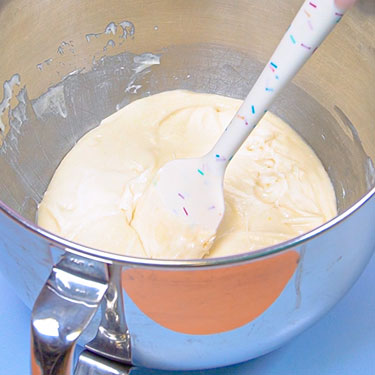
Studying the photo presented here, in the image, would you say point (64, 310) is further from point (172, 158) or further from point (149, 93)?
point (149, 93)

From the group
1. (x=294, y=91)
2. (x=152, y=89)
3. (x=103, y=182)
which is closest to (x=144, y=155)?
(x=103, y=182)

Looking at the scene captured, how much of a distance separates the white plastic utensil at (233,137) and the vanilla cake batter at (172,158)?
0.23ft

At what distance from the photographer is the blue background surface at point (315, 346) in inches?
31.9

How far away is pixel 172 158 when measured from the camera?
101 centimetres

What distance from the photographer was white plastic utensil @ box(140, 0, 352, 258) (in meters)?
0.59

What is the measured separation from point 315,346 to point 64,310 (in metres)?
0.45

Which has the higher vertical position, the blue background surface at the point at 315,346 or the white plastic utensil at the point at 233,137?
the white plastic utensil at the point at 233,137

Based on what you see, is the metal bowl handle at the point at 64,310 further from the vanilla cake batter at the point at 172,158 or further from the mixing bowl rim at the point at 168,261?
the vanilla cake batter at the point at 172,158

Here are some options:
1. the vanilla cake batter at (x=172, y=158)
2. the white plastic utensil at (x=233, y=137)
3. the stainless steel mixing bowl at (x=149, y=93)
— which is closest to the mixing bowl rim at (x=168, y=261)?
the stainless steel mixing bowl at (x=149, y=93)

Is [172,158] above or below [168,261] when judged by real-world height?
above

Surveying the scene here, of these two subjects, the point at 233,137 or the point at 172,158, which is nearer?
the point at 233,137

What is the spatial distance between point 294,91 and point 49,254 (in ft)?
2.28

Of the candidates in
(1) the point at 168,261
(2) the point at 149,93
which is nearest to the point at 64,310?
(1) the point at 168,261

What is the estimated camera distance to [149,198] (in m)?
0.87
